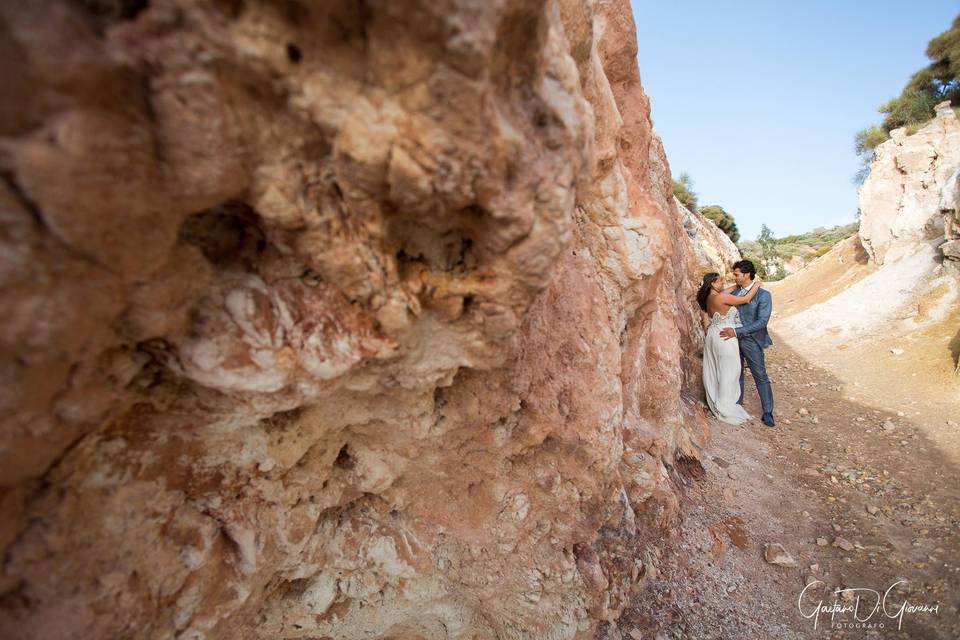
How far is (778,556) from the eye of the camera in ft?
11.0

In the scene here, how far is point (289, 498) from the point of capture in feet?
6.03

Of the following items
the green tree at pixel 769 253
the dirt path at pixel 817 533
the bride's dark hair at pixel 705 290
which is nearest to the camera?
the dirt path at pixel 817 533

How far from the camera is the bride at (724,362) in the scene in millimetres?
5336

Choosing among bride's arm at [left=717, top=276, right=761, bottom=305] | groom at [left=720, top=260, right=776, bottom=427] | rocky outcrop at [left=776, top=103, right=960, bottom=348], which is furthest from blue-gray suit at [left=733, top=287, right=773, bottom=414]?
rocky outcrop at [left=776, top=103, right=960, bottom=348]

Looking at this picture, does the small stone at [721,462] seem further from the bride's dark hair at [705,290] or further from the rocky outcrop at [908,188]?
the rocky outcrop at [908,188]

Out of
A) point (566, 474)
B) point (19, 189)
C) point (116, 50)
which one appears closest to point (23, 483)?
point (19, 189)

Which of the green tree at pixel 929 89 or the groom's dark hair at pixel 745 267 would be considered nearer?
the groom's dark hair at pixel 745 267

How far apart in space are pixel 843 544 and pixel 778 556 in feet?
2.33

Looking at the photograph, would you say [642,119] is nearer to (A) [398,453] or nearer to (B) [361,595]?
(A) [398,453]

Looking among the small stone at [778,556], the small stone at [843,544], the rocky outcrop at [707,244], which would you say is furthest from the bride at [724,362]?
the small stone at [778,556]

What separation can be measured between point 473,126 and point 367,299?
24.9 inches

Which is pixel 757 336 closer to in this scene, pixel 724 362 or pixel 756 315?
pixel 756 315

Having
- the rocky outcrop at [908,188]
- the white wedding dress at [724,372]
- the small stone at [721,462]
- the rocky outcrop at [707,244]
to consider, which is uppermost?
the rocky outcrop at [908,188]

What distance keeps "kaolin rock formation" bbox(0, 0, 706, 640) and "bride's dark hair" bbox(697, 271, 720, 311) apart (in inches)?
172
